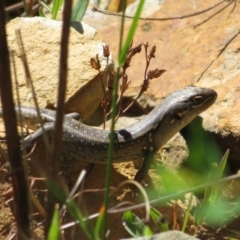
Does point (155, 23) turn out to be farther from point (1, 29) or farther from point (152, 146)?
point (1, 29)

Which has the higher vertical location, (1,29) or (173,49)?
(1,29)

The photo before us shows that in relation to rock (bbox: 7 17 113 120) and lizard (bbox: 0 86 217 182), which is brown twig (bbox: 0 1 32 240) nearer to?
lizard (bbox: 0 86 217 182)

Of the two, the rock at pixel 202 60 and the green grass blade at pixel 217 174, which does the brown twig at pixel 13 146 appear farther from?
the rock at pixel 202 60

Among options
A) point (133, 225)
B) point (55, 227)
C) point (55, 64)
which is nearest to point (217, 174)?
point (133, 225)

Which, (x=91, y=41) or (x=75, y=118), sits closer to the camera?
(x=75, y=118)

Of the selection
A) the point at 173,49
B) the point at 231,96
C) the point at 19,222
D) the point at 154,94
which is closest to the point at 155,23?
the point at 173,49

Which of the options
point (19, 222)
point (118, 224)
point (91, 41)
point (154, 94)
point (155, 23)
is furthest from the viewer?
point (155, 23)

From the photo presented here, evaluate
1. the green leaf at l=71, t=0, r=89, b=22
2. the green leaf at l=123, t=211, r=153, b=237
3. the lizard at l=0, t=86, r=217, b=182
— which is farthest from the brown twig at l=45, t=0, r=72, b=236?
the green leaf at l=71, t=0, r=89, b=22
